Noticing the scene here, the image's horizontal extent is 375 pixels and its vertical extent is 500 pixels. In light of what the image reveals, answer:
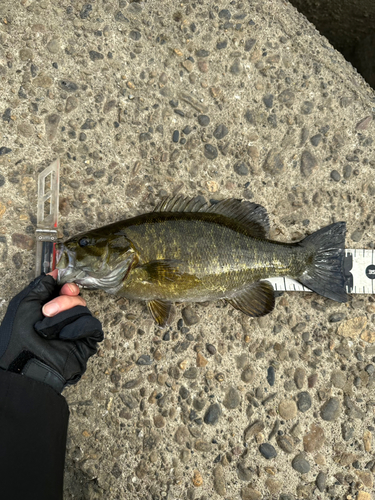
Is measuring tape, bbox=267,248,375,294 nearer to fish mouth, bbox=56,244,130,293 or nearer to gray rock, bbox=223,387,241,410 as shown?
gray rock, bbox=223,387,241,410

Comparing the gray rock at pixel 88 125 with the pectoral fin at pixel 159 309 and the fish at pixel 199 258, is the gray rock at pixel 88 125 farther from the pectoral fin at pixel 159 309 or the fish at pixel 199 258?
the pectoral fin at pixel 159 309

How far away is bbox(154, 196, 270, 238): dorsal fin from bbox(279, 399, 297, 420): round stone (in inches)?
54.5

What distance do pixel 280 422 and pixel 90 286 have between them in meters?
1.89

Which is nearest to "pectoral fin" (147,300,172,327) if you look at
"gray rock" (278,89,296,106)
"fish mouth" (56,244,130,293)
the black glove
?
"fish mouth" (56,244,130,293)

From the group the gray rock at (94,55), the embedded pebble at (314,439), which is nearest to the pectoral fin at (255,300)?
the embedded pebble at (314,439)

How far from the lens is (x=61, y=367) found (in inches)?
108

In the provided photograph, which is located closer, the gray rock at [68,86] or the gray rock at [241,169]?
the gray rock at [68,86]

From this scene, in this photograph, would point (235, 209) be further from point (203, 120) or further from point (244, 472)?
point (244, 472)

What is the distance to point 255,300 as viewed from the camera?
3.18 m

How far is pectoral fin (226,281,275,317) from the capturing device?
→ 3.18 metres

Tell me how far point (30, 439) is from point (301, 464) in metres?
2.09

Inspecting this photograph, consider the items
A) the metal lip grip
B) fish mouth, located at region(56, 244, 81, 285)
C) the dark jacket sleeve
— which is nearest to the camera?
the dark jacket sleeve

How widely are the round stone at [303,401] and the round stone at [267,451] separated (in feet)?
1.28

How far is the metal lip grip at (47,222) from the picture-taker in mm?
3053
